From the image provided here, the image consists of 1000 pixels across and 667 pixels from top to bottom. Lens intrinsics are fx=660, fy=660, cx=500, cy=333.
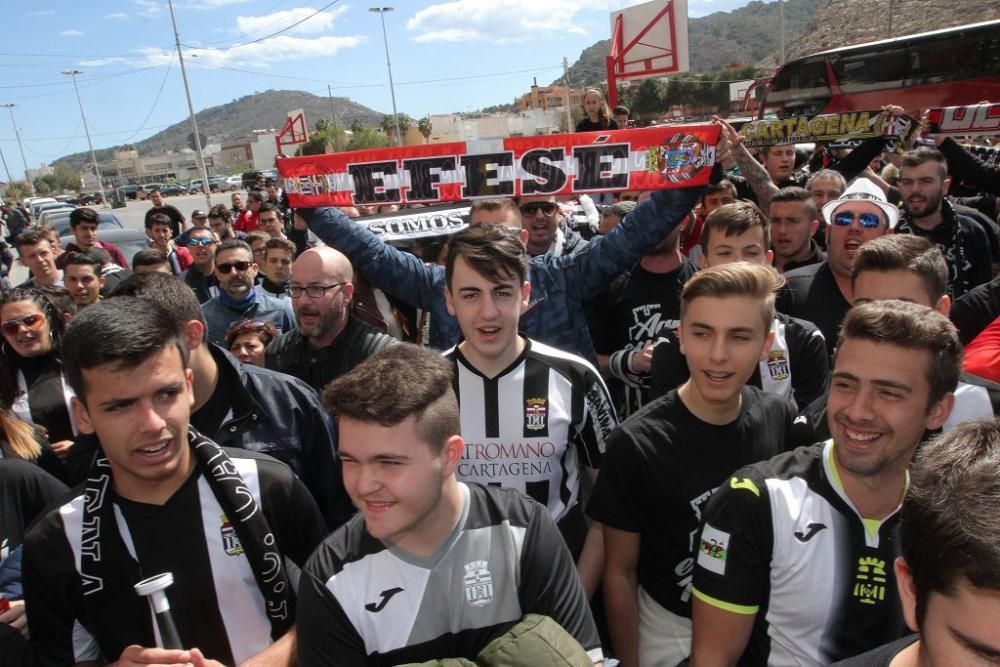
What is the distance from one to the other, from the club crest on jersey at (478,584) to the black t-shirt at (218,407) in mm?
1233

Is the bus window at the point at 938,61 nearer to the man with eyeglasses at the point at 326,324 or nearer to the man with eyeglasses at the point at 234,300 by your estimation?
the man with eyeglasses at the point at 234,300

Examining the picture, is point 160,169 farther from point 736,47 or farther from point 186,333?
point 186,333

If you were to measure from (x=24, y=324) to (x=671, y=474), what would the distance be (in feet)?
12.7

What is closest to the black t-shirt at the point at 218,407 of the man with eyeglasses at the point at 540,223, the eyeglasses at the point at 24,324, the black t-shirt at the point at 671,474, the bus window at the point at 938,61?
the black t-shirt at the point at 671,474

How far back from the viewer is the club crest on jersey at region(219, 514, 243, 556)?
2.01 metres

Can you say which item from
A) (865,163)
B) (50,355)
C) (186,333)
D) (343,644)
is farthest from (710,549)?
(865,163)

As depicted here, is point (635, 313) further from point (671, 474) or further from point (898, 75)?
point (898, 75)

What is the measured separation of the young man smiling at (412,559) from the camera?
Result: 1.70m

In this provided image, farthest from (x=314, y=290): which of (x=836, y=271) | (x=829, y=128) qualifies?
(x=829, y=128)

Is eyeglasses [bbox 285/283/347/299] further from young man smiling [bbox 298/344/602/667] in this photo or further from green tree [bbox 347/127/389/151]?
green tree [bbox 347/127/389/151]

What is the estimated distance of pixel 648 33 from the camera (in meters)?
8.23

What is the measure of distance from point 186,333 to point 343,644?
1.33 metres

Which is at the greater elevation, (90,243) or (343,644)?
(90,243)

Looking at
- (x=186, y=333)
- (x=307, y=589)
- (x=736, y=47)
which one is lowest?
(x=307, y=589)
